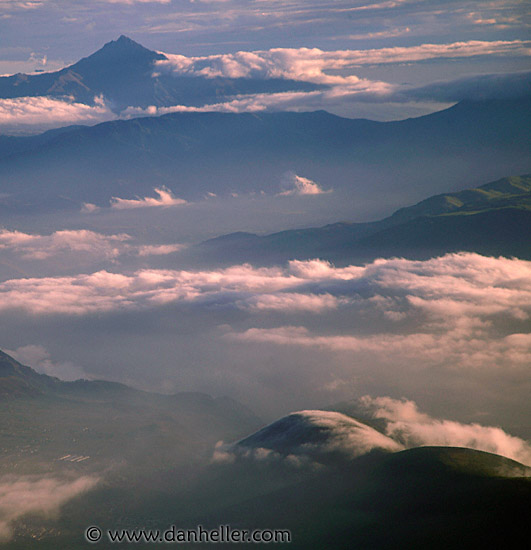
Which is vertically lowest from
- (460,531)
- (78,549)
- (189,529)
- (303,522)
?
(78,549)

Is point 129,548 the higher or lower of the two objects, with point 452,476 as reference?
lower

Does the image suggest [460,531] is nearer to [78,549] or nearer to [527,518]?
[527,518]

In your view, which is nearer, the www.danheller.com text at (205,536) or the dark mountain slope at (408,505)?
the dark mountain slope at (408,505)

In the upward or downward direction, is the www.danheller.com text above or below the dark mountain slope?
below

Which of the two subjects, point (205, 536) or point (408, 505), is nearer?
point (408, 505)

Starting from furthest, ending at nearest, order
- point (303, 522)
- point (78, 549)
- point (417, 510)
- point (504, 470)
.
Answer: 1. point (78, 549)
2. point (504, 470)
3. point (303, 522)
4. point (417, 510)

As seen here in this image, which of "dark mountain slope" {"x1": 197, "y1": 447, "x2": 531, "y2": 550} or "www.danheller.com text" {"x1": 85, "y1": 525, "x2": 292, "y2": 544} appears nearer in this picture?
"dark mountain slope" {"x1": 197, "y1": 447, "x2": 531, "y2": 550}

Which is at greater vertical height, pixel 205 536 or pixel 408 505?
pixel 408 505

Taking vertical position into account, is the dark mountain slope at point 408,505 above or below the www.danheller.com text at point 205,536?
above

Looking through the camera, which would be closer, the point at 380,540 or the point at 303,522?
the point at 380,540

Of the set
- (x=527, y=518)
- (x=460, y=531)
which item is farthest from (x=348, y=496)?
(x=527, y=518)

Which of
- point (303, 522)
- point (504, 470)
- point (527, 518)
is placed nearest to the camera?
point (527, 518)
